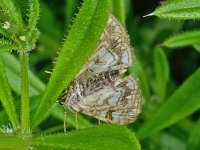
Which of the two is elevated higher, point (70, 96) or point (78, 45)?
point (78, 45)

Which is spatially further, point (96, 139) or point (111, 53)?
point (111, 53)

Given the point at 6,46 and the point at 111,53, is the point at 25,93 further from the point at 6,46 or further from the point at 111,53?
the point at 111,53

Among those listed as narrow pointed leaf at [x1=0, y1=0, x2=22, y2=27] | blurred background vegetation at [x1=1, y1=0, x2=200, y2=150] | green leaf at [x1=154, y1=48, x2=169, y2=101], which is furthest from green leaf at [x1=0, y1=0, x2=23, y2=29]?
blurred background vegetation at [x1=1, y1=0, x2=200, y2=150]

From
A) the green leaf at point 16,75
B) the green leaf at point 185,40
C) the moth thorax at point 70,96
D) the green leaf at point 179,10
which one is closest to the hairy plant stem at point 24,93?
the moth thorax at point 70,96

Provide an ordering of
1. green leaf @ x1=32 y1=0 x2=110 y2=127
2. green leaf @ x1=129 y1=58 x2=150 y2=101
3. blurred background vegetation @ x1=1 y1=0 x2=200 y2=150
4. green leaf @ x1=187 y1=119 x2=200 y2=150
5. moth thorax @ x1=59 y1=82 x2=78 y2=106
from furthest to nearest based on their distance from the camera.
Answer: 1. blurred background vegetation @ x1=1 y1=0 x2=200 y2=150
2. green leaf @ x1=129 y1=58 x2=150 y2=101
3. green leaf @ x1=187 y1=119 x2=200 y2=150
4. moth thorax @ x1=59 y1=82 x2=78 y2=106
5. green leaf @ x1=32 y1=0 x2=110 y2=127

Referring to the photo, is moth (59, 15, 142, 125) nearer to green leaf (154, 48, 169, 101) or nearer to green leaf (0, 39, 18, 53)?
green leaf (0, 39, 18, 53)

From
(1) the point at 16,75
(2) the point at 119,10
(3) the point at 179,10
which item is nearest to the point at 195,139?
(2) the point at 119,10

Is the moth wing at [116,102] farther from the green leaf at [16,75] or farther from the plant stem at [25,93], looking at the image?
the green leaf at [16,75]
